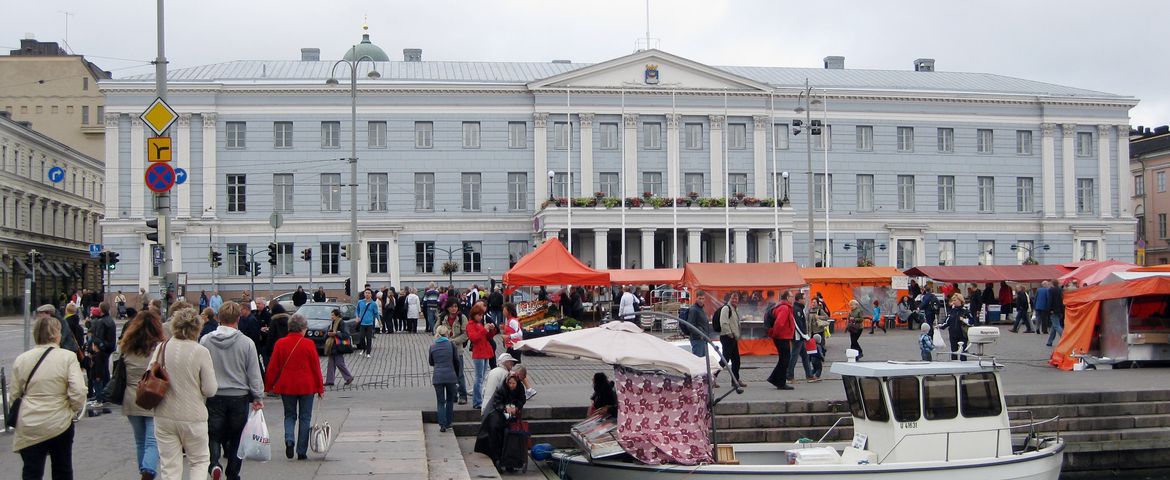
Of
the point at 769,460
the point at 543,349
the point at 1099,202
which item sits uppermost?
the point at 1099,202

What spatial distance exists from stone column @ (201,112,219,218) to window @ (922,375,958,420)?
1858 inches

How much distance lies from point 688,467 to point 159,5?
12305 mm

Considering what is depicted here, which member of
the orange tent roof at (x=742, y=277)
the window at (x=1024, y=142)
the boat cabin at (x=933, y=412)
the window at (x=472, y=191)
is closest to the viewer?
the boat cabin at (x=933, y=412)

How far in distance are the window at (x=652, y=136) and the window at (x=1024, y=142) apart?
21.5 metres

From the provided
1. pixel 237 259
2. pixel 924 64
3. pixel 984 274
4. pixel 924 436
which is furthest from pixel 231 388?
pixel 924 64

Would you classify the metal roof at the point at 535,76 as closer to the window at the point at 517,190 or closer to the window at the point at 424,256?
the window at the point at 517,190

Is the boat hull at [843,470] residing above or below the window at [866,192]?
below

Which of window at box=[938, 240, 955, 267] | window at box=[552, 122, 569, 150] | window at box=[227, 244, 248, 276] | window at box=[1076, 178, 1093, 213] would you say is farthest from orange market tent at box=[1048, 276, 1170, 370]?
window at box=[227, 244, 248, 276]

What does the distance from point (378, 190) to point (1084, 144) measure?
135 ft

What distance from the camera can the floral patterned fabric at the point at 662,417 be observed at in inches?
617

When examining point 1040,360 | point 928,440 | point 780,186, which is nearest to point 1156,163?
point 780,186

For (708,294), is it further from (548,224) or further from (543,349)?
(548,224)

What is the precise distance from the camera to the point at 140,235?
2211 inches

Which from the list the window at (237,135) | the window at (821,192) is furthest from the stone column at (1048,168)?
the window at (237,135)
